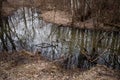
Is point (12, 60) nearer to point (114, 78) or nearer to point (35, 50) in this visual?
point (35, 50)

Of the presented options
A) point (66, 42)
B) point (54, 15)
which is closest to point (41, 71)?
point (66, 42)

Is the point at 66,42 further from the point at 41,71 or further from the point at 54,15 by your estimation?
the point at 54,15

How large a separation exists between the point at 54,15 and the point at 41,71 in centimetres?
891

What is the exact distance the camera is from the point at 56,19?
62.9 feet

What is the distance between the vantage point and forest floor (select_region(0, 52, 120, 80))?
11062mm

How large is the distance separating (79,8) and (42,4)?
13.2ft

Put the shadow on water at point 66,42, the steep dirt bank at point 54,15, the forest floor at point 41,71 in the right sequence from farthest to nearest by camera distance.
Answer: the steep dirt bank at point 54,15 → the shadow on water at point 66,42 → the forest floor at point 41,71

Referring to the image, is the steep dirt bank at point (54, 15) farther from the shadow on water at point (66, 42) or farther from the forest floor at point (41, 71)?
the forest floor at point (41, 71)

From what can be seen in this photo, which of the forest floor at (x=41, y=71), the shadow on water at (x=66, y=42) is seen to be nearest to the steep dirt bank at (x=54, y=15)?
the shadow on water at (x=66, y=42)

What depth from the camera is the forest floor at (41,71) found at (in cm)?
1106

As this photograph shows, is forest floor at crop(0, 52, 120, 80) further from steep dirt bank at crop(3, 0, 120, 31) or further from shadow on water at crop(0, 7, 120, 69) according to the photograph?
steep dirt bank at crop(3, 0, 120, 31)

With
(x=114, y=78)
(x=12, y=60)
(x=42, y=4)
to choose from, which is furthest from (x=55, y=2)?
(x=114, y=78)

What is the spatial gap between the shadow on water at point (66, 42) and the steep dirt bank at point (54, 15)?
63 centimetres

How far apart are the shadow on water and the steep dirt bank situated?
634mm
